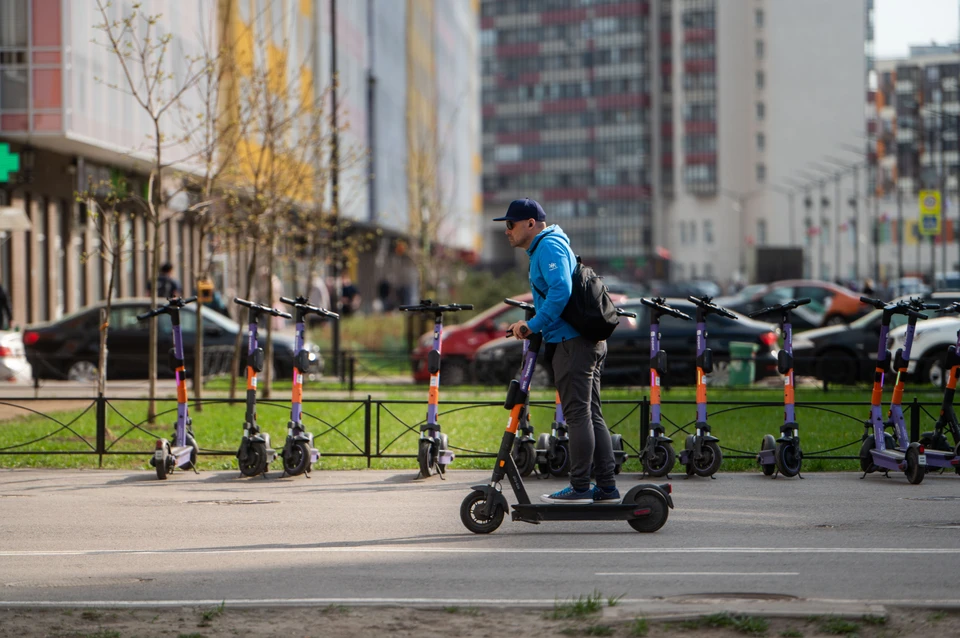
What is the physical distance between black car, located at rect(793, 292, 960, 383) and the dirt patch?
57.2 ft

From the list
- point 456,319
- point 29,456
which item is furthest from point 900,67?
point 29,456

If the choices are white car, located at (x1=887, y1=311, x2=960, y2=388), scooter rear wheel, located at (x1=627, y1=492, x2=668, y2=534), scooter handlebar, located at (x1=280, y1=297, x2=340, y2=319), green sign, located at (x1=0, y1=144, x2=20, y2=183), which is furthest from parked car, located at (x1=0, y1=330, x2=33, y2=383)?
scooter rear wheel, located at (x1=627, y1=492, x2=668, y2=534)

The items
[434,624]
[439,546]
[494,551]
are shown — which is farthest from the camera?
[439,546]

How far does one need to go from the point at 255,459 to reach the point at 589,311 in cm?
444

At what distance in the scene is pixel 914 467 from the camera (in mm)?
12195

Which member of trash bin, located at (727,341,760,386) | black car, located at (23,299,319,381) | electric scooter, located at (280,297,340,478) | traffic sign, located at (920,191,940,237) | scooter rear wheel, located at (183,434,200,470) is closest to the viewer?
electric scooter, located at (280,297,340,478)

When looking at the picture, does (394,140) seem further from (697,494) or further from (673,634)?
(673,634)

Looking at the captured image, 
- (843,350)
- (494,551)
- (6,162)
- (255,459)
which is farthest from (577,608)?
(6,162)

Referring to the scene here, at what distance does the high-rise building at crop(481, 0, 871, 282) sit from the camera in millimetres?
125188

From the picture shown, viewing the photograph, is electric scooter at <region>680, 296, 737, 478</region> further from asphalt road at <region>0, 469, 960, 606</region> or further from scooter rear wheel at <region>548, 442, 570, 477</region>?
scooter rear wheel at <region>548, 442, 570, 477</region>

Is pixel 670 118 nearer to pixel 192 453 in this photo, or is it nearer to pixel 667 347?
pixel 667 347

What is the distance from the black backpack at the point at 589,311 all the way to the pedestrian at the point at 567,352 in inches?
2.6

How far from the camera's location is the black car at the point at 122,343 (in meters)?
26.3

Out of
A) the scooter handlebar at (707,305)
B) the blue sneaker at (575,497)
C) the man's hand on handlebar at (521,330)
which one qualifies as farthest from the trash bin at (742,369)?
the man's hand on handlebar at (521,330)
